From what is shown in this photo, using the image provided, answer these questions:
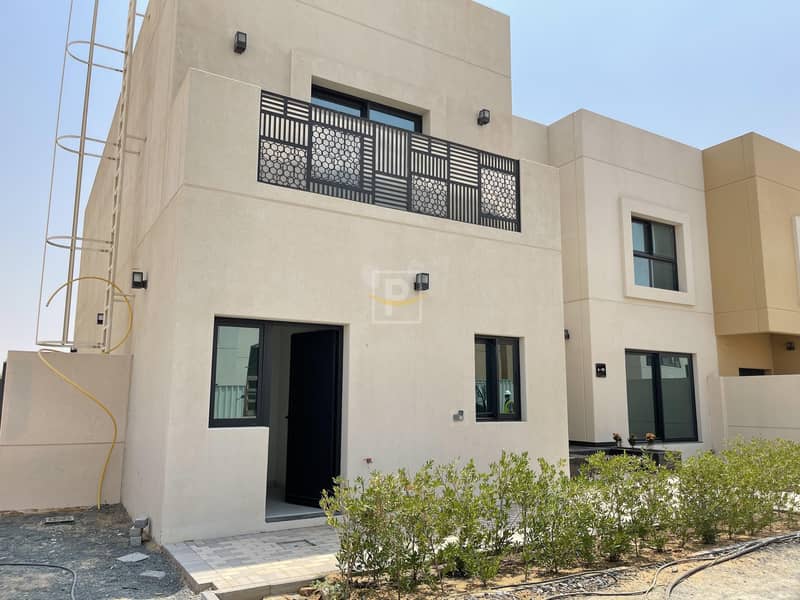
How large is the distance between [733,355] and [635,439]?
13.8 feet

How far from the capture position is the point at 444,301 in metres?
7.19

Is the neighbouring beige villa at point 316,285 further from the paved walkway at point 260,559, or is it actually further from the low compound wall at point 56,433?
the paved walkway at point 260,559

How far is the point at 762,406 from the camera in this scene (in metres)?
11.8

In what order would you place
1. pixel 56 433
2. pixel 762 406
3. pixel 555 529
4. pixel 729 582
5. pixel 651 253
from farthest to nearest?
1. pixel 651 253
2. pixel 762 406
3. pixel 56 433
4. pixel 555 529
5. pixel 729 582

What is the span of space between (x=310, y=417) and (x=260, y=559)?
2210 millimetres

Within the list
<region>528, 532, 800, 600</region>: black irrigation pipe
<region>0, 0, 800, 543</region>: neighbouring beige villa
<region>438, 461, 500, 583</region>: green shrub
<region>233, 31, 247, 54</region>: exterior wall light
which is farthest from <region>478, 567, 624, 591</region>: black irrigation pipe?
<region>233, 31, 247, 54</region>: exterior wall light

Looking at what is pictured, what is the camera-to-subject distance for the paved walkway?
169 inches

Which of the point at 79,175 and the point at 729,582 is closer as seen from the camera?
the point at 729,582

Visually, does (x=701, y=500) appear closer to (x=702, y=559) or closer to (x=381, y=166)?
(x=702, y=559)

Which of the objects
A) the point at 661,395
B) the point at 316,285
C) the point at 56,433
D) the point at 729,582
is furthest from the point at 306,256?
the point at 661,395

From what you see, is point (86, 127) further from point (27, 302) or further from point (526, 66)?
point (526, 66)

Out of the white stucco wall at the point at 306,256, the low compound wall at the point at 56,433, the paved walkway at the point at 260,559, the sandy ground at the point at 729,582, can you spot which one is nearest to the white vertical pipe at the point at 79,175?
the white stucco wall at the point at 306,256

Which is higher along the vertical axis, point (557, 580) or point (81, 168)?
point (81, 168)

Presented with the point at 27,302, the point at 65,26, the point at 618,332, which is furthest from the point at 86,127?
the point at 618,332
